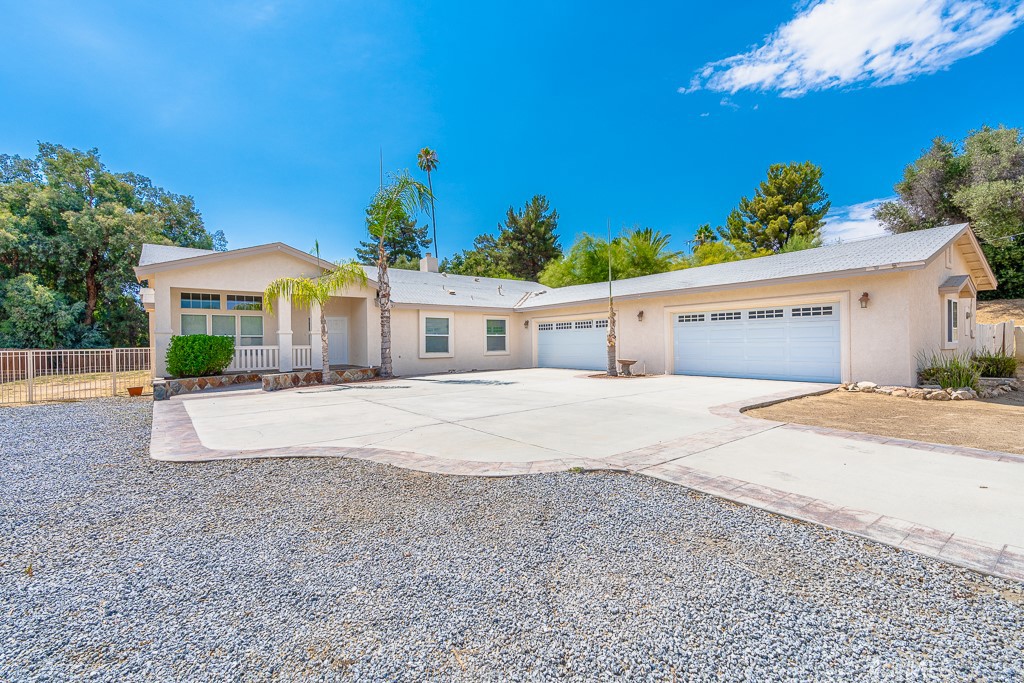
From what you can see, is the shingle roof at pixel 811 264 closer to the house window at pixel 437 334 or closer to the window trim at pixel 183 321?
the house window at pixel 437 334

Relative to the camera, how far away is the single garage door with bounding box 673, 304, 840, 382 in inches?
465

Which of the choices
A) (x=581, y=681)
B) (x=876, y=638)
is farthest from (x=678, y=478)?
(x=581, y=681)

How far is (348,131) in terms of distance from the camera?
18328mm

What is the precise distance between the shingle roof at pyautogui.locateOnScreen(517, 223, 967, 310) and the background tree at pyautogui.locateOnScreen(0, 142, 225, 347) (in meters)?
23.6

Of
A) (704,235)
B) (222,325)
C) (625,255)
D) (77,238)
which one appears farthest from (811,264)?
(77,238)

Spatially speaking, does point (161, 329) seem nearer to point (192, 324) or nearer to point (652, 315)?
point (192, 324)

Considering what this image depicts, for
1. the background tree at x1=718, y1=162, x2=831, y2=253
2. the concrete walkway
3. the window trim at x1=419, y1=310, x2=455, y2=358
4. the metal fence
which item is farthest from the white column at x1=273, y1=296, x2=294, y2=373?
the background tree at x1=718, y1=162, x2=831, y2=253

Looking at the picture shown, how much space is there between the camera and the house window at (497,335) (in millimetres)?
19062

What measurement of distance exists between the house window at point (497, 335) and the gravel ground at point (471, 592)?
1516cm

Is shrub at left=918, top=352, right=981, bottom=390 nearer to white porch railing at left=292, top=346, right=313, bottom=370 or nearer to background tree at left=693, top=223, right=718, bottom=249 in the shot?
white porch railing at left=292, top=346, right=313, bottom=370

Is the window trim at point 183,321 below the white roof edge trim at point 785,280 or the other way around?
below

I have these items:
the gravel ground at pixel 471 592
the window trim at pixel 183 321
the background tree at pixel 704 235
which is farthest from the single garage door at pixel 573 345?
the background tree at pixel 704 235

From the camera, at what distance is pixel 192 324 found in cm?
1495

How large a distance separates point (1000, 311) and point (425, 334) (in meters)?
27.4
